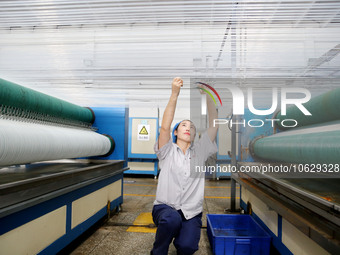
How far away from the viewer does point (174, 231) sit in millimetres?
1728

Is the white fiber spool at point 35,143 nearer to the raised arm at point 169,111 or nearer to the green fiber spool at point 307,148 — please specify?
the raised arm at point 169,111

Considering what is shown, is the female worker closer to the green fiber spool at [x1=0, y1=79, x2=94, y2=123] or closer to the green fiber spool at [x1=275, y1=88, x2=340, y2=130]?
the green fiber spool at [x1=275, y1=88, x2=340, y2=130]

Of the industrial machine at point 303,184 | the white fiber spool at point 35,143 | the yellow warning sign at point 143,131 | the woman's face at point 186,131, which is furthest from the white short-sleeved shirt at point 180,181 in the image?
the yellow warning sign at point 143,131

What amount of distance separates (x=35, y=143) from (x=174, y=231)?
1228 millimetres

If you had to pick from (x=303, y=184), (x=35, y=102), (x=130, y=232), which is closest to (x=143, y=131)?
(x=130, y=232)

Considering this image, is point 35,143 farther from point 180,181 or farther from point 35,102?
point 180,181

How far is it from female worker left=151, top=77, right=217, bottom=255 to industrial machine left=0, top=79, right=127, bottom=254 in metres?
0.81

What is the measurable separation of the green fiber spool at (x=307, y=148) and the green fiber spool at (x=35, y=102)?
226 cm

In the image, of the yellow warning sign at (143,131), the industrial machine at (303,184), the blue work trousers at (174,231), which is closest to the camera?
the industrial machine at (303,184)

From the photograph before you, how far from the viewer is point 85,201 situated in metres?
2.44

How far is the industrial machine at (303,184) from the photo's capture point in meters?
1.35

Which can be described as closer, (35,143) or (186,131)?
(35,143)

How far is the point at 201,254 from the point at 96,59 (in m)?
2.00

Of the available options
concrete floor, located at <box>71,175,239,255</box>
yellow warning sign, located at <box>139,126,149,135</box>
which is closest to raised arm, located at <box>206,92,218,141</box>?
concrete floor, located at <box>71,175,239,255</box>
